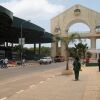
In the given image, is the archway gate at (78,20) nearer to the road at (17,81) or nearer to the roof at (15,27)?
the roof at (15,27)

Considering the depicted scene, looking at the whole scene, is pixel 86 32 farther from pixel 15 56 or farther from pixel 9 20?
pixel 9 20

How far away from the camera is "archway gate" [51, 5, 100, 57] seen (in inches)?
5655

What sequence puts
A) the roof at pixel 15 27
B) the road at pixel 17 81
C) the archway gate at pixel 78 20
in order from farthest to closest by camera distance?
1. the archway gate at pixel 78 20
2. the roof at pixel 15 27
3. the road at pixel 17 81

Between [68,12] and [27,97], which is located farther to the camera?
[68,12]

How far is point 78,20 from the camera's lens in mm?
145250

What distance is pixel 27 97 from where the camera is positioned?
18.1 m

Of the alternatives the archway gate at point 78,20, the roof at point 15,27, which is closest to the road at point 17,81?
the roof at point 15,27

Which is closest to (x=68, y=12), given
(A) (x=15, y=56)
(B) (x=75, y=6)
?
(B) (x=75, y=6)

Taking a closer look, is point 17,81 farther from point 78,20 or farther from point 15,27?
point 78,20

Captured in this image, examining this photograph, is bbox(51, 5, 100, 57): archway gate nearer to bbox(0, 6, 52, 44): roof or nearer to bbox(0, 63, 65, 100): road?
bbox(0, 6, 52, 44): roof

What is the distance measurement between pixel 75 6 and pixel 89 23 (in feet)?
26.2

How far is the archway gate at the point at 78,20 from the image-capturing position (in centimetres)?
14362

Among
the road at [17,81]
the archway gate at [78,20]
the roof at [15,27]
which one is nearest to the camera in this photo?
the road at [17,81]

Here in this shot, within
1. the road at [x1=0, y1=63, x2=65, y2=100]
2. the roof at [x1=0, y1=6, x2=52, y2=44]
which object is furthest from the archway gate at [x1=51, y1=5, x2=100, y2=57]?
the road at [x1=0, y1=63, x2=65, y2=100]
